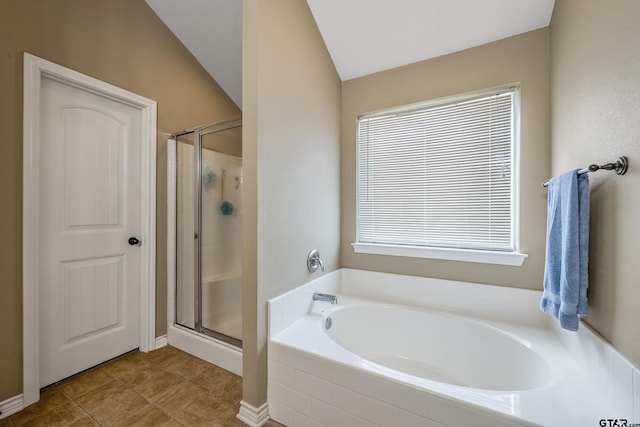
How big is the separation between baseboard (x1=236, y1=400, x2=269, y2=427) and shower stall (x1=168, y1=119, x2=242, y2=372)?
0.73m

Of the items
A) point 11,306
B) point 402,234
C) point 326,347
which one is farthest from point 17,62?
point 402,234

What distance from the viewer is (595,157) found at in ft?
3.47

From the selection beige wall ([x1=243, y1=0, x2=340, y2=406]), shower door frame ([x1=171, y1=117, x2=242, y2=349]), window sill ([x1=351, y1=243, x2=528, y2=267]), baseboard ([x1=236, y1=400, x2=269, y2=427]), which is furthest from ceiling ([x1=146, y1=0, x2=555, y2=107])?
baseboard ([x1=236, y1=400, x2=269, y2=427])

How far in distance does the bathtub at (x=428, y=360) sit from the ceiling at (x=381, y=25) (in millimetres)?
1629

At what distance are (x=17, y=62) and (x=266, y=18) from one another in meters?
1.42

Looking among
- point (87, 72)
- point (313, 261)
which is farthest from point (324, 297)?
point (87, 72)

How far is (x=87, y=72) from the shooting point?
1750 millimetres

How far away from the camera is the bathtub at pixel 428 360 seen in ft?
3.12

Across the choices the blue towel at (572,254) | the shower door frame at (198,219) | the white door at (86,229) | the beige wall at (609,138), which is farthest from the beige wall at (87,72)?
the beige wall at (609,138)

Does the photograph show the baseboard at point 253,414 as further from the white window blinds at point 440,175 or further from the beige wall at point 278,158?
the white window blinds at point 440,175

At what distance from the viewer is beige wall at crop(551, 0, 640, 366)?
0.83m

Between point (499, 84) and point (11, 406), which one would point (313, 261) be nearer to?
point (499, 84)

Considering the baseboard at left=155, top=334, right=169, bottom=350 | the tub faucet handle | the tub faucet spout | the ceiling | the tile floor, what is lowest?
the tile floor

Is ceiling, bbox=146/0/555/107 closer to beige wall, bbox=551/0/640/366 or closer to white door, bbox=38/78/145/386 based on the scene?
beige wall, bbox=551/0/640/366
